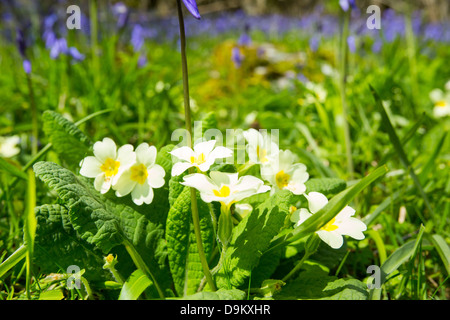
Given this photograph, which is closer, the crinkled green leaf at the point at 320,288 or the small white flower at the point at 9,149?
the crinkled green leaf at the point at 320,288

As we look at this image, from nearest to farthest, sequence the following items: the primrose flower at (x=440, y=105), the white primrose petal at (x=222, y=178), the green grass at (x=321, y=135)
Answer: the white primrose petal at (x=222, y=178)
the green grass at (x=321, y=135)
the primrose flower at (x=440, y=105)

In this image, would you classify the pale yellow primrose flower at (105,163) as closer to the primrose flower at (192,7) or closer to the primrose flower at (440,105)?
the primrose flower at (192,7)

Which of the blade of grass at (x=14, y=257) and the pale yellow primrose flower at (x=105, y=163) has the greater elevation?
the pale yellow primrose flower at (x=105, y=163)

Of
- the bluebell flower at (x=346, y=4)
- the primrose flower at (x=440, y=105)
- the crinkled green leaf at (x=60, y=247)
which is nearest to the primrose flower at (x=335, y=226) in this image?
the crinkled green leaf at (x=60, y=247)

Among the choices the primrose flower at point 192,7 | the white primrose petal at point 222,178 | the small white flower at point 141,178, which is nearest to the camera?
the primrose flower at point 192,7

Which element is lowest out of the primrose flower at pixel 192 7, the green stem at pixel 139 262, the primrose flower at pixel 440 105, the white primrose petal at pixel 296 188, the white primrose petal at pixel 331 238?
the green stem at pixel 139 262

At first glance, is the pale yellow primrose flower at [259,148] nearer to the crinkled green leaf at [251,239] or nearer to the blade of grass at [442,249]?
the crinkled green leaf at [251,239]
